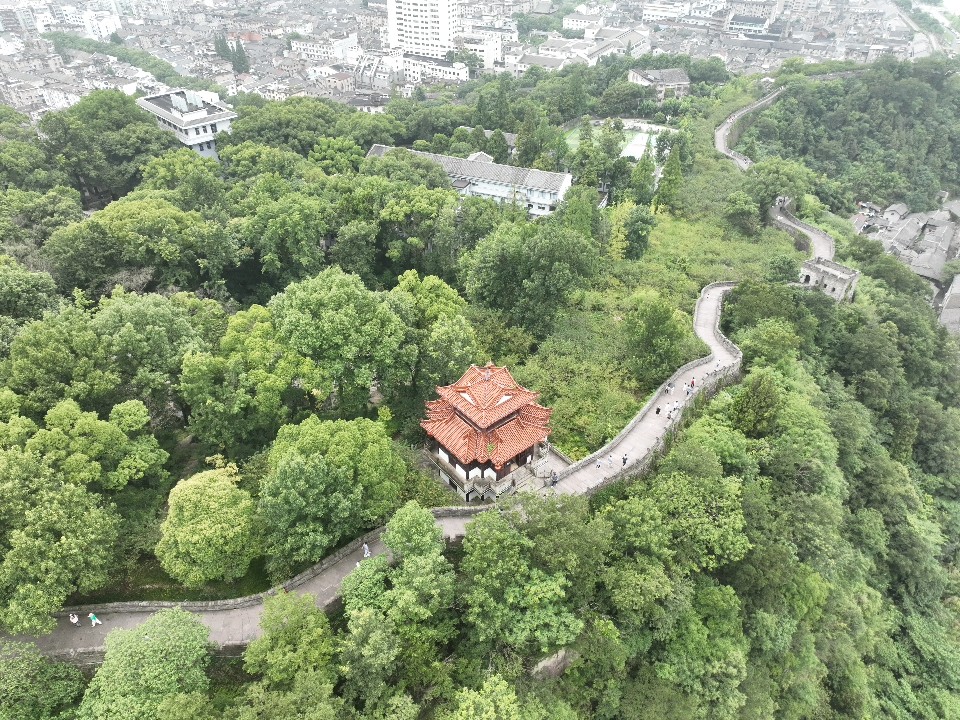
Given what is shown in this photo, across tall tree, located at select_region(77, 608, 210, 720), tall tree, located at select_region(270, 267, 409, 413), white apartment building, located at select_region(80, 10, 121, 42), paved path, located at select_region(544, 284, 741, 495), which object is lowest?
white apartment building, located at select_region(80, 10, 121, 42)

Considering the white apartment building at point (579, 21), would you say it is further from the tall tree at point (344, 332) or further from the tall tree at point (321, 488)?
the tall tree at point (321, 488)

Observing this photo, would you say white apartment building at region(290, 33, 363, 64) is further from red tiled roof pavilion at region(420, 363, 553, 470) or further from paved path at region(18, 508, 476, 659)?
paved path at region(18, 508, 476, 659)

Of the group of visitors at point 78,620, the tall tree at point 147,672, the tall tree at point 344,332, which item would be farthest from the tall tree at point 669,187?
the group of visitors at point 78,620

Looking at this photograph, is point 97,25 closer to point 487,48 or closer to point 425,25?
point 425,25

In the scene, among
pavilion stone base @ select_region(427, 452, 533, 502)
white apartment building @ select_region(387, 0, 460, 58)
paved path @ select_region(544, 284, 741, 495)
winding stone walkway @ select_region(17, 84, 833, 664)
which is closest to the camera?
winding stone walkway @ select_region(17, 84, 833, 664)

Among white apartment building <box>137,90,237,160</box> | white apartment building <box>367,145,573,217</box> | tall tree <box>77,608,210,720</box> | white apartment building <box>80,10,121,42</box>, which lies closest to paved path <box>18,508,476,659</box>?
tall tree <box>77,608,210,720</box>

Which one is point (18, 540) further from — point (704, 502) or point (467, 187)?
point (467, 187)

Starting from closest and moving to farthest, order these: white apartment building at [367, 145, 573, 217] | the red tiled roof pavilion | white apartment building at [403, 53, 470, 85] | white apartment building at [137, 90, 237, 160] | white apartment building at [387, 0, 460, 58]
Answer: the red tiled roof pavilion < white apartment building at [367, 145, 573, 217] < white apartment building at [137, 90, 237, 160] < white apartment building at [403, 53, 470, 85] < white apartment building at [387, 0, 460, 58]
